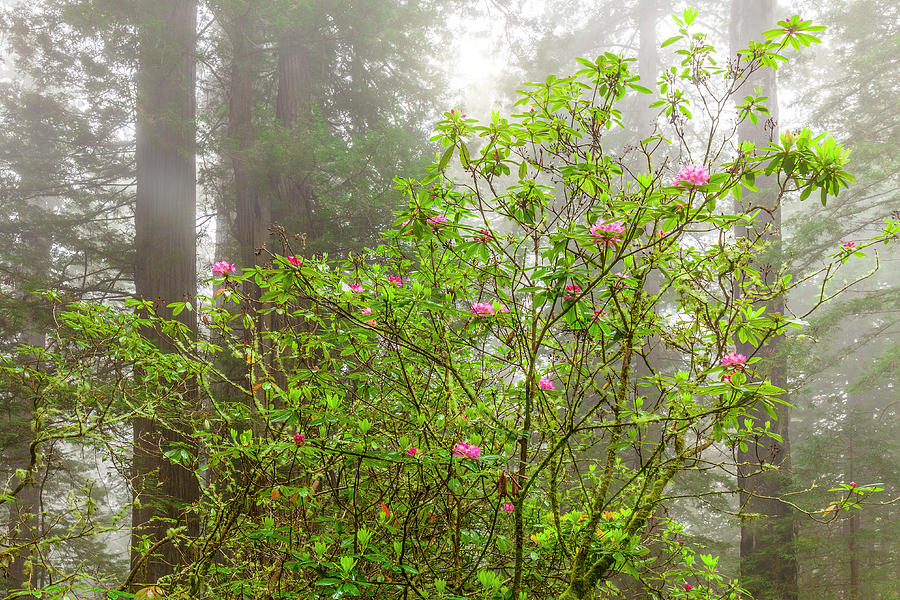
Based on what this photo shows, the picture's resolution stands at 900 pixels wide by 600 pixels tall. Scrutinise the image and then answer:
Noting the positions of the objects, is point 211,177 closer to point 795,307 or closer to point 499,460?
point 499,460

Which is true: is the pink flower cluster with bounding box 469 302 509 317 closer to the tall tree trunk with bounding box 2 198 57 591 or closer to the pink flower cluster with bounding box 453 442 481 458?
the pink flower cluster with bounding box 453 442 481 458

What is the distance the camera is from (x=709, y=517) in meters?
13.2

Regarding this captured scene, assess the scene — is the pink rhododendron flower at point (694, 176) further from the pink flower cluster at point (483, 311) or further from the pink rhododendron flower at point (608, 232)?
the pink flower cluster at point (483, 311)

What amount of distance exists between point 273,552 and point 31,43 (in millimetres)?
8816

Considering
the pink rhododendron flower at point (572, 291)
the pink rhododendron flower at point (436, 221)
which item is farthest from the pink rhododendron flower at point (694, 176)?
the pink rhododendron flower at point (436, 221)

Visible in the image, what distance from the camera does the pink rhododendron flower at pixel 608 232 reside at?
5.41 ft

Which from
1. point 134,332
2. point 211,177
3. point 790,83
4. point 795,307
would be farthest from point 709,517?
point 134,332

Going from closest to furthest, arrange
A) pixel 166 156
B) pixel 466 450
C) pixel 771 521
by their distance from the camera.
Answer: pixel 466 450 < pixel 166 156 < pixel 771 521

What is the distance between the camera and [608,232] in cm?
165

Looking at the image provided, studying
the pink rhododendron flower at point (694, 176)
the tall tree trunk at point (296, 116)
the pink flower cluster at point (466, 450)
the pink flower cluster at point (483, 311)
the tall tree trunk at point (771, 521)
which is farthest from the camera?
the tall tree trunk at point (771, 521)

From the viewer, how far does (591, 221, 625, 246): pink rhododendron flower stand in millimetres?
1649

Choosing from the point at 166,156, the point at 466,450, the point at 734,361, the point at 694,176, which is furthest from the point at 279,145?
the point at 734,361

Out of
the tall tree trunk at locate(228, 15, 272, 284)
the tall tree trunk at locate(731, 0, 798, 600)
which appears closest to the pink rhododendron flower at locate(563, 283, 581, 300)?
the tall tree trunk at locate(228, 15, 272, 284)

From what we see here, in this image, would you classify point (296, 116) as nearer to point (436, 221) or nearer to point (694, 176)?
point (436, 221)
